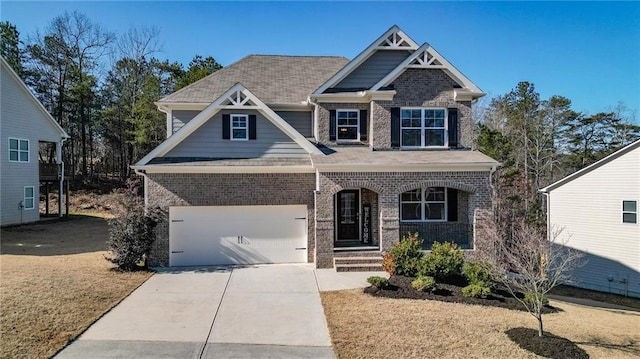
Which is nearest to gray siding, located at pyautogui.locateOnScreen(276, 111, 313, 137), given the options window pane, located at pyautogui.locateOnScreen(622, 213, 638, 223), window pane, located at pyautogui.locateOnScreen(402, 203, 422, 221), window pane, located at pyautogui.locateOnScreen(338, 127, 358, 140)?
window pane, located at pyautogui.locateOnScreen(338, 127, 358, 140)

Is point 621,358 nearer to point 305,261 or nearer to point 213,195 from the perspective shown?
point 305,261

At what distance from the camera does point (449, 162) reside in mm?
13695

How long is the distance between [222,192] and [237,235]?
1.71 metres

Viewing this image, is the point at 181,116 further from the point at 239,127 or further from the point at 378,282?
the point at 378,282

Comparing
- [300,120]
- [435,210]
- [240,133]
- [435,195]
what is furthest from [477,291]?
[300,120]

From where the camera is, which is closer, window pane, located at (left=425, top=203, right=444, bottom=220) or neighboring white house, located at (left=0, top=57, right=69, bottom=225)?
window pane, located at (left=425, top=203, right=444, bottom=220)

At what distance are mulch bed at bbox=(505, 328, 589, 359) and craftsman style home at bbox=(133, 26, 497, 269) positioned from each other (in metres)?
5.86

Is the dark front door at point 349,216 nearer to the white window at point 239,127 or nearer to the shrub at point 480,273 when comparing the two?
the white window at point 239,127

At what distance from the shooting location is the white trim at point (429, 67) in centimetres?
1511

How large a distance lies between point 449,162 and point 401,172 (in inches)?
69.5

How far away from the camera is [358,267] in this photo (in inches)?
516

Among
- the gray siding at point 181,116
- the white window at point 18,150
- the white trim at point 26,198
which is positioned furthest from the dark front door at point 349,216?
the white window at point 18,150

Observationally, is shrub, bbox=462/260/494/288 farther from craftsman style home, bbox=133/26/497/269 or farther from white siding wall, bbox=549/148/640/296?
white siding wall, bbox=549/148/640/296

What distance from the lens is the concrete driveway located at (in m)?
7.12
